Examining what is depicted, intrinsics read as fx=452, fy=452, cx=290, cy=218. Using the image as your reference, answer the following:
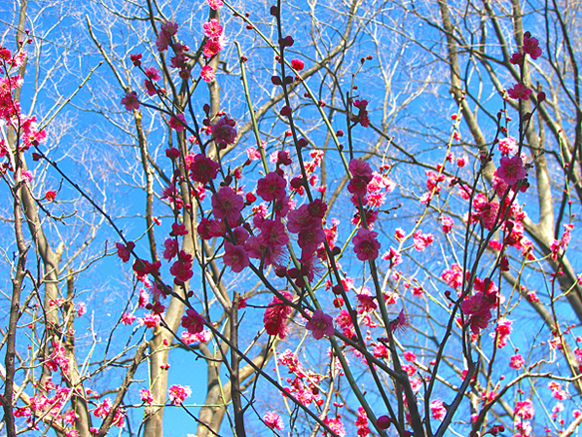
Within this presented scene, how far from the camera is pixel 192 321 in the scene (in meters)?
1.53

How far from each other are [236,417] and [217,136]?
41.5 inches

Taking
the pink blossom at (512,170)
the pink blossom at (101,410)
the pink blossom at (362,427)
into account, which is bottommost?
the pink blossom at (362,427)

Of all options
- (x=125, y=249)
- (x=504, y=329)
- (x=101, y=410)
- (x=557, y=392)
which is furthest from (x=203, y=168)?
(x=557, y=392)

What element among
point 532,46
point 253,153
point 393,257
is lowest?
point 532,46

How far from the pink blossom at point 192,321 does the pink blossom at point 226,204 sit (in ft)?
1.19

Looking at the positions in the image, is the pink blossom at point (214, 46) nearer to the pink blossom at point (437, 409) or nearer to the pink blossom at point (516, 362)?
the pink blossom at point (437, 409)

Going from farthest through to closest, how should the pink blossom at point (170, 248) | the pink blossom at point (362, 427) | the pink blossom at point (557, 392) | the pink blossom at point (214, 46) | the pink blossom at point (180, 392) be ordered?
the pink blossom at point (557, 392) < the pink blossom at point (180, 392) < the pink blossom at point (362, 427) < the pink blossom at point (214, 46) < the pink blossom at point (170, 248)

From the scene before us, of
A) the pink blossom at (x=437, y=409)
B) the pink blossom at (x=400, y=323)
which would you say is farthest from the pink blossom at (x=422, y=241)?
the pink blossom at (x=400, y=323)

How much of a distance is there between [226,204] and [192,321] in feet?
1.47

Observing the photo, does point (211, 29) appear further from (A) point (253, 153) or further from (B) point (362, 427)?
(B) point (362, 427)

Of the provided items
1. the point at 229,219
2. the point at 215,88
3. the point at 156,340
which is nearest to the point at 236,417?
the point at 229,219

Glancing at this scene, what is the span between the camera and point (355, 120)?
5.48ft

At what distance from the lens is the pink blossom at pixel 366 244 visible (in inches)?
58.2

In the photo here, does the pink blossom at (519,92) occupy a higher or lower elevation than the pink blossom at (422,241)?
lower
